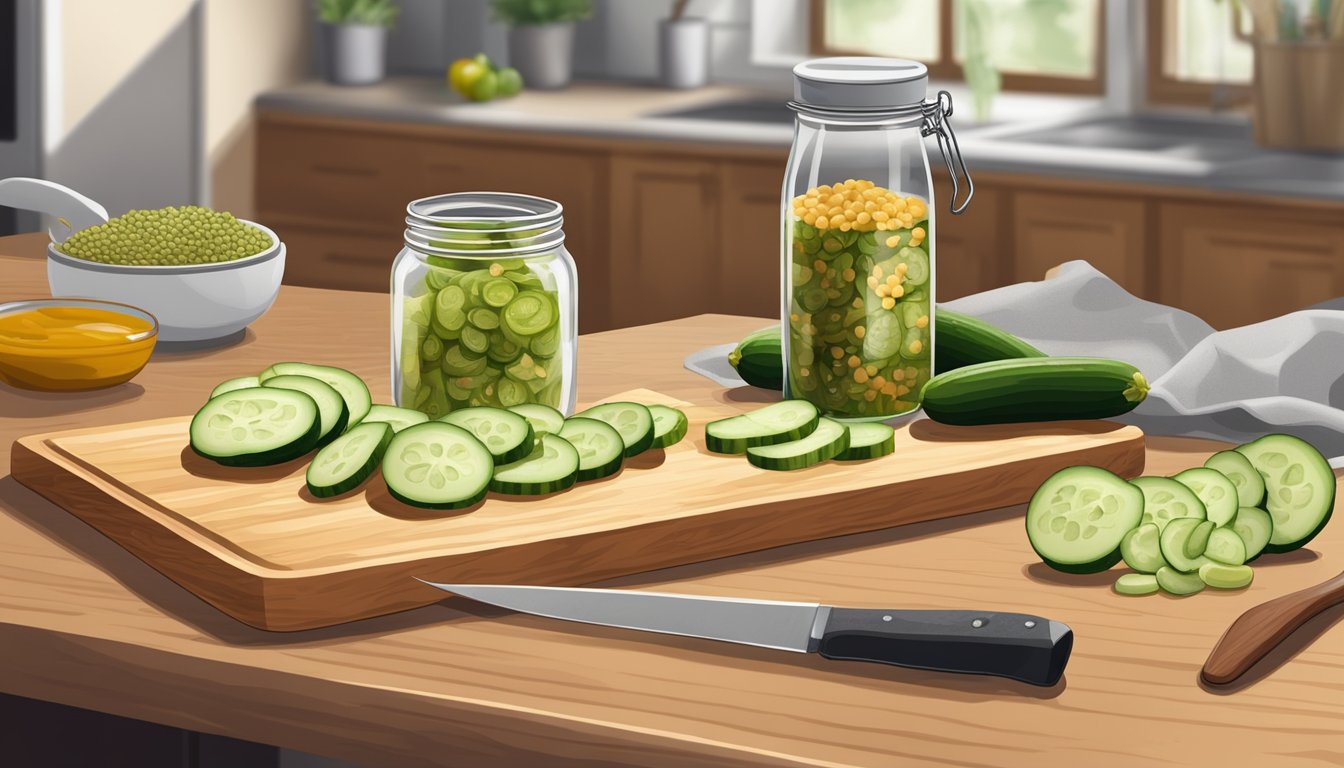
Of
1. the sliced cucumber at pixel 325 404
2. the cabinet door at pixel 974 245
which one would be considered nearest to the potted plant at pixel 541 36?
the cabinet door at pixel 974 245

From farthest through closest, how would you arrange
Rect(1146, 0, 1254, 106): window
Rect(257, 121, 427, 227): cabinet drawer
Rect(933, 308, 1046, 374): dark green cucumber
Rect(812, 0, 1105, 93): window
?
Rect(812, 0, 1105, 93): window, Rect(257, 121, 427, 227): cabinet drawer, Rect(1146, 0, 1254, 106): window, Rect(933, 308, 1046, 374): dark green cucumber

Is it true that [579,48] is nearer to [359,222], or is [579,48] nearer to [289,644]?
[359,222]

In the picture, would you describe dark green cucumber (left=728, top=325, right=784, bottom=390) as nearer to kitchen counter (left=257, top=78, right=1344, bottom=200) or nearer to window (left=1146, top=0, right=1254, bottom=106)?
kitchen counter (left=257, top=78, right=1344, bottom=200)

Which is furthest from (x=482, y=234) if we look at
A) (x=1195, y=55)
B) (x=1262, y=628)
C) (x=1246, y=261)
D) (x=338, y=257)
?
(x=1195, y=55)

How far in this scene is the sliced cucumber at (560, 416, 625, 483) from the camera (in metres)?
1.36

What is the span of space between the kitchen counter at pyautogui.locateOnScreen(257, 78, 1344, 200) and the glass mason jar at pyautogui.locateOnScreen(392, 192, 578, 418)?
215cm

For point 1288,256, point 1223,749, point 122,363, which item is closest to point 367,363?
point 122,363

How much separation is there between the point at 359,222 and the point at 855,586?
3.26 m

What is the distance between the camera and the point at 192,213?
6.10ft

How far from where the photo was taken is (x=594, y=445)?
1381mm

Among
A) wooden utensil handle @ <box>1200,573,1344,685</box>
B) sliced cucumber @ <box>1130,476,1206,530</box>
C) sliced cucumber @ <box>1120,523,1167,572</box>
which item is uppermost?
sliced cucumber @ <box>1130,476,1206,530</box>

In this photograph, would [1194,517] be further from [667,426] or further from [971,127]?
[971,127]

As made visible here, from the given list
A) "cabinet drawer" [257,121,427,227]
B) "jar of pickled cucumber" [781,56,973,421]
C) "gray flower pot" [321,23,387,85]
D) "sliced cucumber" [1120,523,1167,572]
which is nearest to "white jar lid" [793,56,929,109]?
"jar of pickled cucumber" [781,56,973,421]

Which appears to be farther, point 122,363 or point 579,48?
point 579,48
